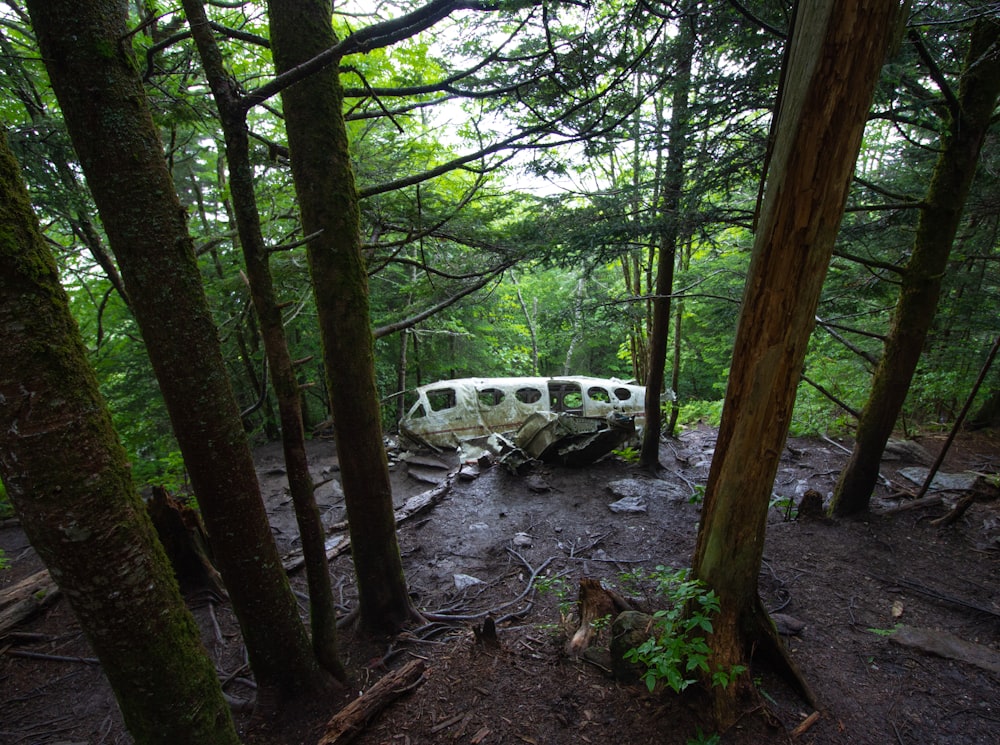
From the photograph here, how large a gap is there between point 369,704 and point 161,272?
2918 millimetres

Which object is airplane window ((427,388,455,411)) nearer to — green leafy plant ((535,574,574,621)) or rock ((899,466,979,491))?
green leafy plant ((535,574,574,621))

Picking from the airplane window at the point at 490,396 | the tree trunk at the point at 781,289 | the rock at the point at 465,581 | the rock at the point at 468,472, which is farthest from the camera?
the airplane window at the point at 490,396

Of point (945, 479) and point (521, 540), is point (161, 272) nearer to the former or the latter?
point (521, 540)

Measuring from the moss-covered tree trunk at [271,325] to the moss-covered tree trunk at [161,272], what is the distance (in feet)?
0.89

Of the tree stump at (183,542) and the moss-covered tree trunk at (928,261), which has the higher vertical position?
the moss-covered tree trunk at (928,261)

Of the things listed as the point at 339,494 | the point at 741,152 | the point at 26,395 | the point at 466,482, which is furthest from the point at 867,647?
the point at 339,494

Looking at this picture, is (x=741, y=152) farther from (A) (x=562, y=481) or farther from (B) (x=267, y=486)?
(B) (x=267, y=486)

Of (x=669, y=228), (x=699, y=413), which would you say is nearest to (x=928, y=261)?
(x=669, y=228)

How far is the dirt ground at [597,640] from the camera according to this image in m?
2.62

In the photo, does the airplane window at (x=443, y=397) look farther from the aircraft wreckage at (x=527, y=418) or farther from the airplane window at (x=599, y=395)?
the airplane window at (x=599, y=395)

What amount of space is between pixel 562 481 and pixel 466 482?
1.93 metres

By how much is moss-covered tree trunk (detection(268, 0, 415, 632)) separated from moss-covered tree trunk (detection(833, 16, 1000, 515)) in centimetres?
557

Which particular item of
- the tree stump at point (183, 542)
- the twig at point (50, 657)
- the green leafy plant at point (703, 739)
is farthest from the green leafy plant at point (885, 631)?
the twig at point (50, 657)

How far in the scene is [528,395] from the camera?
37.8 feet
